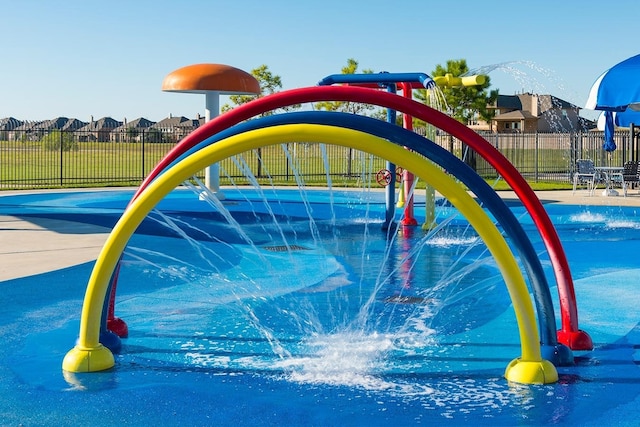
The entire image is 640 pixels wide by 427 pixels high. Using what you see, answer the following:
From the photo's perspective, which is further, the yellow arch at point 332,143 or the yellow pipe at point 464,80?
the yellow pipe at point 464,80

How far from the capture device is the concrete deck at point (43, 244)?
987cm

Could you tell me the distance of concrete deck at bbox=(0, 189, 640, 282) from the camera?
987 centimetres

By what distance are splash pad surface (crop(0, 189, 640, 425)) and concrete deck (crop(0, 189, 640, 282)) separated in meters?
0.46

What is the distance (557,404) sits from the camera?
4891 millimetres

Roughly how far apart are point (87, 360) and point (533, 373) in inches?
117

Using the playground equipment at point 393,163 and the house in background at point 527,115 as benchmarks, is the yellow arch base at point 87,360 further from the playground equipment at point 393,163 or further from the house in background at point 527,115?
the house in background at point 527,115

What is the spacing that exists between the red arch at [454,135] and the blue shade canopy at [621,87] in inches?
278

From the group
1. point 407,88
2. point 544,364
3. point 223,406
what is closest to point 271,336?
point 223,406

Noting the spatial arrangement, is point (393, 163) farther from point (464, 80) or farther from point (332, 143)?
point (464, 80)

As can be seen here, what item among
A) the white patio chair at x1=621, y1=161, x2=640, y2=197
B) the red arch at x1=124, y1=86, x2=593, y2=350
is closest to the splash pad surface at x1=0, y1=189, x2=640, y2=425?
the red arch at x1=124, y1=86, x2=593, y2=350

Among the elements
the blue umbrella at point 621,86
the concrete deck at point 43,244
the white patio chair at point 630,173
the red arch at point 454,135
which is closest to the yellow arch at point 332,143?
the red arch at point 454,135

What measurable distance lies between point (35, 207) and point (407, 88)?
9.62 m

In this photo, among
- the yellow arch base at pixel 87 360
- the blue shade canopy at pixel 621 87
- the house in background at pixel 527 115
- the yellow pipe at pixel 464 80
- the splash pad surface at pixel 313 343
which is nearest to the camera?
the splash pad surface at pixel 313 343

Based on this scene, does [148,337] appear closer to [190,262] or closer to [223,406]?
[223,406]
